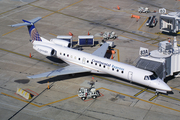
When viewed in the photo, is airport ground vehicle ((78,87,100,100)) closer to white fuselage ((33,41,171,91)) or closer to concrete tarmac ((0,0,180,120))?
concrete tarmac ((0,0,180,120))

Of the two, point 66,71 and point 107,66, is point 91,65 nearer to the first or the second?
point 107,66

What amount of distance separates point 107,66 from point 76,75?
19.6 ft

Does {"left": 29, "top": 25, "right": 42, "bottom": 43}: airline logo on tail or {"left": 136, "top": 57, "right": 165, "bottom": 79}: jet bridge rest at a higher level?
{"left": 29, "top": 25, "right": 42, "bottom": 43}: airline logo on tail

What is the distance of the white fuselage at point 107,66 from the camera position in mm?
36750

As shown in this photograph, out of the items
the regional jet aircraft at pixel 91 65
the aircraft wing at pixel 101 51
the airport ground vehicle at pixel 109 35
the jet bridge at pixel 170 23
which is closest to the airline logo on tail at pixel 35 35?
the regional jet aircraft at pixel 91 65

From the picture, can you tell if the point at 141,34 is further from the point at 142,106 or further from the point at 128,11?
the point at 142,106

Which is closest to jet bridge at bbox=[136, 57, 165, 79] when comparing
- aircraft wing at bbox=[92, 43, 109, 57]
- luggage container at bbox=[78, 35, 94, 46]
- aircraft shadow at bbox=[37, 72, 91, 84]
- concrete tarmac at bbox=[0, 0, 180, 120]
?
concrete tarmac at bbox=[0, 0, 180, 120]

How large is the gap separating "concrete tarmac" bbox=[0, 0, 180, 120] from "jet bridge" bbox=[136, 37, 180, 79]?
2.37m

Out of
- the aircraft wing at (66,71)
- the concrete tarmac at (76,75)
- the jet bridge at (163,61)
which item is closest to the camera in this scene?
the concrete tarmac at (76,75)

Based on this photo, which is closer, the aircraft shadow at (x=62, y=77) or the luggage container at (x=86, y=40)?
the aircraft shadow at (x=62, y=77)

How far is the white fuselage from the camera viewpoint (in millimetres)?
36750

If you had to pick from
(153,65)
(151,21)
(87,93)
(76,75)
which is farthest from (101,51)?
(151,21)

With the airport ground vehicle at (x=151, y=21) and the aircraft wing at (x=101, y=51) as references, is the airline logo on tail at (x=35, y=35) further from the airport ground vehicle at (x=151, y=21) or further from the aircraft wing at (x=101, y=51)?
the airport ground vehicle at (x=151, y=21)

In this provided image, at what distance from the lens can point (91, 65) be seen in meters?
41.2
